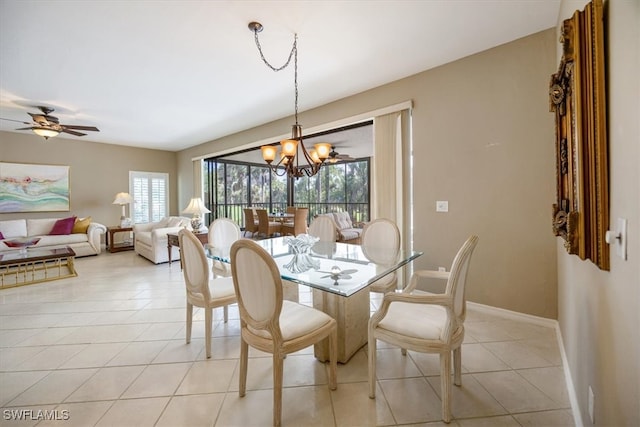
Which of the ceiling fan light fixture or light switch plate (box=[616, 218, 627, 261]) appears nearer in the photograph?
light switch plate (box=[616, 218, 627, 261])

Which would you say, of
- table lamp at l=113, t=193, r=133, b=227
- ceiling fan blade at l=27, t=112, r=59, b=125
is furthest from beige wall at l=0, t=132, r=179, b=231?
ceiling fan blade at l=27, t=112, r=59, b=125

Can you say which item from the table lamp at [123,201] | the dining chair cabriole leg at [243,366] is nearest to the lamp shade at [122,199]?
the table lamp at [123,201]

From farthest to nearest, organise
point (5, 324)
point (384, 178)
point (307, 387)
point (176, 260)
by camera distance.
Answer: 1. point (176, 260)
2. point (384, 178)
3. point (5, 324)
4. point (307, 387)

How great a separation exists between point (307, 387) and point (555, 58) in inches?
128

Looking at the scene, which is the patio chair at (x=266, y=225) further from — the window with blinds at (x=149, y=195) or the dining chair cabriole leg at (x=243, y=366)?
the dining chair cabriole leg at (x=243, y=366)

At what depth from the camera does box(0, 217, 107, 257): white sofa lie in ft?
16.7

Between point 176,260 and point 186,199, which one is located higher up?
point 186,199

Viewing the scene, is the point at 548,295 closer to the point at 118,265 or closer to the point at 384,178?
the point at 384,178

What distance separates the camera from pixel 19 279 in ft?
13.3

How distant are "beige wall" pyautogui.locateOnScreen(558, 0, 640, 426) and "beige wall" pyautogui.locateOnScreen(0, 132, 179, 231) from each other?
8369 millimetres

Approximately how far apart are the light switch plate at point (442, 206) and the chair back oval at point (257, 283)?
2274 millimetres

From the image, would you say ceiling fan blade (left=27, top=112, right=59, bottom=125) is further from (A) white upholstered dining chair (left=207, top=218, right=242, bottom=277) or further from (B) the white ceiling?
→ (A) white upholstered dining chair (left=207, top=218, right=242, bottom=277)

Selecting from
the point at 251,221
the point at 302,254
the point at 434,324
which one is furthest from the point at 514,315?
the point at 251,221

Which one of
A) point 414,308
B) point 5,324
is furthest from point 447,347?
point 5,324
